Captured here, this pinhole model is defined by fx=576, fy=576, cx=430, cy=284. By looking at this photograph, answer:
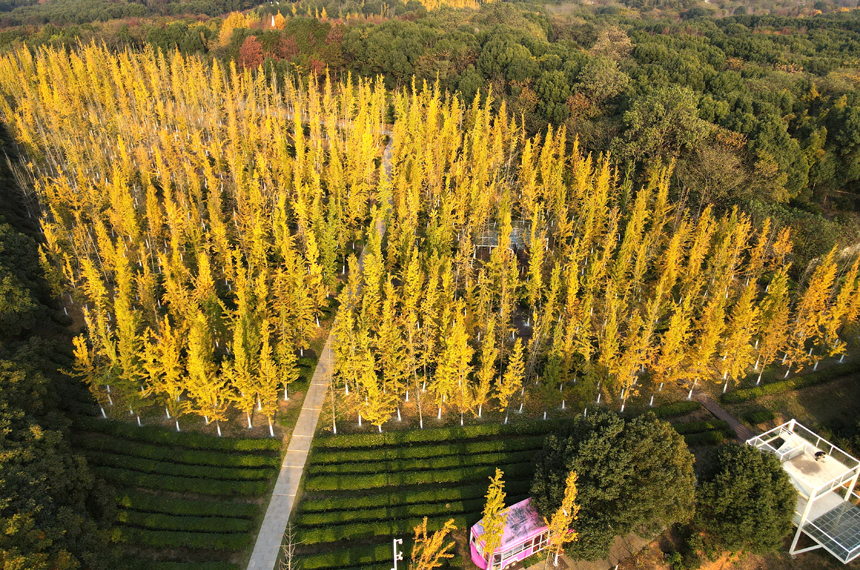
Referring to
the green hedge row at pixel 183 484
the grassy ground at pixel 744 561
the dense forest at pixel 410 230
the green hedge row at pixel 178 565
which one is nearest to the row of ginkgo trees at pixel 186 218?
the dense forest at pixel 410 230

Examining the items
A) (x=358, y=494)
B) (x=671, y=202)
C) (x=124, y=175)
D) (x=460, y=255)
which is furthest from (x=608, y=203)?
(x=124, y=175)

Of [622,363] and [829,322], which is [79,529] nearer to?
[622,363]

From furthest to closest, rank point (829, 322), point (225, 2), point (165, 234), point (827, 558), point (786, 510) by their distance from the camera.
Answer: point (225, 2)
point (165, 234)
point (829, 322)
point (827, 558)
point (786, 510)

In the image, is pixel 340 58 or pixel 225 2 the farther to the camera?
pixel 225 2

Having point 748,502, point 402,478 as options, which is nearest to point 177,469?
point 402,478

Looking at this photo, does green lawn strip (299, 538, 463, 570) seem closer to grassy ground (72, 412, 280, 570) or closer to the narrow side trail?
the narrow side trail

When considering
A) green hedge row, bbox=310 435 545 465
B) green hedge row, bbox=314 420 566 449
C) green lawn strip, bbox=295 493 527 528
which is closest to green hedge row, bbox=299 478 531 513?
green lawn strip, bbox=295 493 527 528
